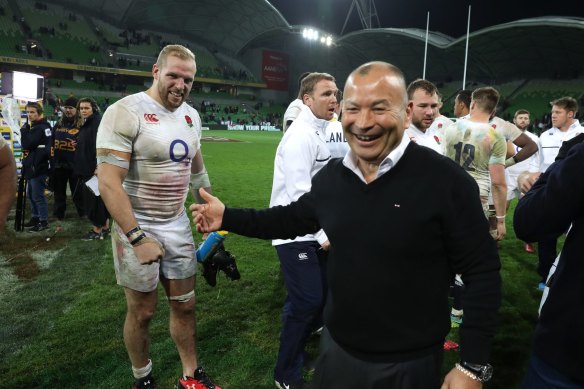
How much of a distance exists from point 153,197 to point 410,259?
194cm

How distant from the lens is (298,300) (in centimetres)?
Result: 315

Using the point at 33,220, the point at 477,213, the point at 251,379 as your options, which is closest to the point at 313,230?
the point at 477,213

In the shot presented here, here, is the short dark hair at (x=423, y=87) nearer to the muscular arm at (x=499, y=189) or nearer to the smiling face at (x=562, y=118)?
the muscular arm at (x=499, y=189)

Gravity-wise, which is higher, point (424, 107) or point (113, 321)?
point (424, 107)

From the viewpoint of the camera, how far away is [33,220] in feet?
25.1

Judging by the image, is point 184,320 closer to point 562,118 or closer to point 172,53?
point 172,53

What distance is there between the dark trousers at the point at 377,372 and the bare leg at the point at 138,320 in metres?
1.60

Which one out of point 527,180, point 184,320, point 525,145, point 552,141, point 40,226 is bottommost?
point 40,226

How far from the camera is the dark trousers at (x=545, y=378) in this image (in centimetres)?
155

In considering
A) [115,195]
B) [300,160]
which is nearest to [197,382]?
[115,195]

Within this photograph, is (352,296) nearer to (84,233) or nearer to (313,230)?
(313,230)

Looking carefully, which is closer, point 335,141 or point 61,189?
point 335,141

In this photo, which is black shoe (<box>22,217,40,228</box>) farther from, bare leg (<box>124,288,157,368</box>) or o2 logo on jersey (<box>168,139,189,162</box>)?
o2 logo on jersey (<box>168,139,189,162</box>)

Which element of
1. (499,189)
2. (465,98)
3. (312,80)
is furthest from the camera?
(465,98)
